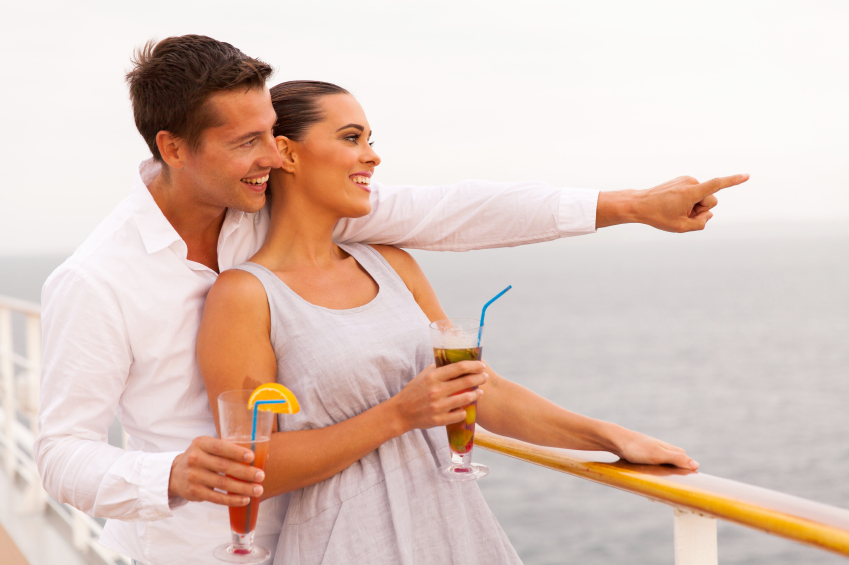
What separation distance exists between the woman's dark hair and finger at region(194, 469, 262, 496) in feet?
2.81

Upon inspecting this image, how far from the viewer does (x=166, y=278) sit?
1.59m

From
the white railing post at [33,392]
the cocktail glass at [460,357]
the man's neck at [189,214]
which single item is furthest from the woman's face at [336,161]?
the white railing post at [33,392]

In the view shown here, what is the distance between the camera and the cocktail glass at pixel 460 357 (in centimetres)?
141

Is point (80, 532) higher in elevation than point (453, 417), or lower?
lower

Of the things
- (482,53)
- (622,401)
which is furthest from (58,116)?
(622,401)

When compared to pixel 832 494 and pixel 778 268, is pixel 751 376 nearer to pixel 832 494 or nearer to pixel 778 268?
pixel 832 494

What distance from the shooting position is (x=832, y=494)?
36.6 m

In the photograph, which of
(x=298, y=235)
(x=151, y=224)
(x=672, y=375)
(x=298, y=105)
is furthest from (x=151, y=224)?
(x=672, y=375)

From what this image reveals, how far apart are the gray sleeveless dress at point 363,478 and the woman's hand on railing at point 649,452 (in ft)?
1.24

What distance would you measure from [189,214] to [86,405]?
473 mm

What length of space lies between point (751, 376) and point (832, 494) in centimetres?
2032

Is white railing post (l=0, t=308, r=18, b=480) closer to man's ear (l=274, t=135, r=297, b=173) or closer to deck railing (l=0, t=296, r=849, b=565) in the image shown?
man's ear (l=274, t=135, r=297, b=173)

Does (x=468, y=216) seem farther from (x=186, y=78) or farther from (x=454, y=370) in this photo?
(x=186, y=78)

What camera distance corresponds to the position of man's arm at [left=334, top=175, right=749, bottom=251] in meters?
1.57
